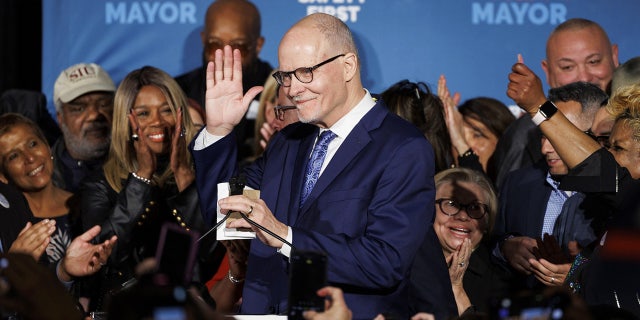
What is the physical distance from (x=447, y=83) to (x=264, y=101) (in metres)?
1.27

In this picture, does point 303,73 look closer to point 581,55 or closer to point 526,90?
point 526,90

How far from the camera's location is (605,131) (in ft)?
14.9

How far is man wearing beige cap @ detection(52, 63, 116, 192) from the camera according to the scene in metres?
5.87

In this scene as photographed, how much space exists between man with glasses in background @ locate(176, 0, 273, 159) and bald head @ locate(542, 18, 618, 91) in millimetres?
1712

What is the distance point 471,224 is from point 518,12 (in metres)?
2.10

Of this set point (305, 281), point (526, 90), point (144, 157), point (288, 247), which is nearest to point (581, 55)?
point (526, 90)

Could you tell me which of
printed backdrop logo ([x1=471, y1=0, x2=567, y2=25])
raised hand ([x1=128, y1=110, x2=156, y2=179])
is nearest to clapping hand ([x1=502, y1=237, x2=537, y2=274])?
raised hand ([x1=128, y1=110, x2=156, y2=179])

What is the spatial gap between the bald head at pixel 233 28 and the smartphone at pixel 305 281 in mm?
3309

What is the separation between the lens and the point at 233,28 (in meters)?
6.14

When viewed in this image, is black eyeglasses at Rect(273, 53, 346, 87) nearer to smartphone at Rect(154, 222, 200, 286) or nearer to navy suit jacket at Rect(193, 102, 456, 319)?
navy suit jacket at Rect(193, 102, 456, 319)

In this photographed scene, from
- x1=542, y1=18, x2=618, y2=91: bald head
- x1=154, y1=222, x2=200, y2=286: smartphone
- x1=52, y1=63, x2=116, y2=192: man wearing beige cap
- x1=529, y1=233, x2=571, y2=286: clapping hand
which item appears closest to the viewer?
x1=154, y1=222, x2=200, y2=286: smartphone

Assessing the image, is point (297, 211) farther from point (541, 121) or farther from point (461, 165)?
point (461, 165)

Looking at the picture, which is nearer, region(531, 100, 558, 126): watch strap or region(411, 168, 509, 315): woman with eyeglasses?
region(531, 100, 558, 126): watch strap

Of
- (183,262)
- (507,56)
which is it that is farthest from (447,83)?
(183,262)
